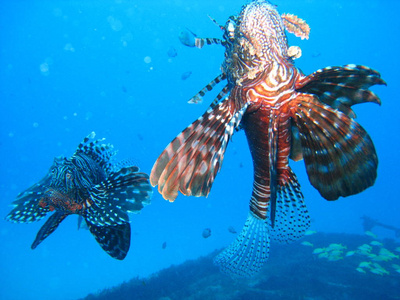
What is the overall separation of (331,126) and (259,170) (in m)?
0.86

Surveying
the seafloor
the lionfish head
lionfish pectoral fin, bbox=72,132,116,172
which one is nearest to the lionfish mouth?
the lionfish head

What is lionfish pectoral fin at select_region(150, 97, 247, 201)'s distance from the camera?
5.18 feet

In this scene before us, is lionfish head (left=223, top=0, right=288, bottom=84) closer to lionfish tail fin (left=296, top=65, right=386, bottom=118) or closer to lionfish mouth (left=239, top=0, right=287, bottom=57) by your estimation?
lionfish mouth (left=239, top=0, right=287, bottom=57)

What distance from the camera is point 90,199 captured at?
3.20 m

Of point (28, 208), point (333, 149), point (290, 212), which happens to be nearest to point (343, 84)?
point (333, 149)

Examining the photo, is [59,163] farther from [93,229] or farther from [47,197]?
[93,229]

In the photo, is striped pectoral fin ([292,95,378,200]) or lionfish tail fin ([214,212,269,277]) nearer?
striped pectoral fin ([292,95,378,200])

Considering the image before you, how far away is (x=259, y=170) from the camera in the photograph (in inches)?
92.0

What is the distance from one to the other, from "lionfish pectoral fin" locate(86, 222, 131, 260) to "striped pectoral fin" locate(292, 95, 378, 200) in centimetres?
244

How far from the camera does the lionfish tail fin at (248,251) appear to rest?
2.78 m

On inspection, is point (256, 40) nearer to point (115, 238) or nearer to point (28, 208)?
point (115, 238)

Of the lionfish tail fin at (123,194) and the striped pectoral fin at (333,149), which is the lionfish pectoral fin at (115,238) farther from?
the striped pectoral fin at (333,149)

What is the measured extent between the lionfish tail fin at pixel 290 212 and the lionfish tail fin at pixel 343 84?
864mm

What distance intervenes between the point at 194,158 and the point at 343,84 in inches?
44.7
